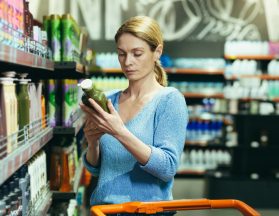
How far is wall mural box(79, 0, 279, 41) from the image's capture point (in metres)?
9.12

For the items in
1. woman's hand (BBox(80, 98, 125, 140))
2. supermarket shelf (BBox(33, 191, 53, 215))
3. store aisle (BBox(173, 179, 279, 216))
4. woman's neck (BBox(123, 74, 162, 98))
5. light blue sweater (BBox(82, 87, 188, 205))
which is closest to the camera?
woman's hand (BBox(80, 98, 125, 140))

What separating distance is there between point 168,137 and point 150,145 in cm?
8

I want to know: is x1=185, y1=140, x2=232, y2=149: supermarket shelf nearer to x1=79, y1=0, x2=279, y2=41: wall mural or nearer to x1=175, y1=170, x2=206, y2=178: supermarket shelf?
x1=175, y1=170, x2=206, y2=178: supermarket shelf

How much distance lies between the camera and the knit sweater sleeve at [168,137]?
2102mm

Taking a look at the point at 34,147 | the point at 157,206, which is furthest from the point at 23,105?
the point at 157,206

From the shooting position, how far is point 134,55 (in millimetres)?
2238

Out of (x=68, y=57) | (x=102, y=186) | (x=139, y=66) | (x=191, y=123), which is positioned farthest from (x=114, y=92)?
(x=191, y=123)

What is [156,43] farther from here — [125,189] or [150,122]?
[125,189]

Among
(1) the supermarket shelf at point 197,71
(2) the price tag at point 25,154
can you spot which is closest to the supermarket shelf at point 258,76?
(1) the supermarket shelf at point 197,71

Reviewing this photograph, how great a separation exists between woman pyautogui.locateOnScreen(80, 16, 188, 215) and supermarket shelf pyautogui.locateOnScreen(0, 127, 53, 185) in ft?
0.89

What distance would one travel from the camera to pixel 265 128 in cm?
690

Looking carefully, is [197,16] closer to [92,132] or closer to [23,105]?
[23,105]

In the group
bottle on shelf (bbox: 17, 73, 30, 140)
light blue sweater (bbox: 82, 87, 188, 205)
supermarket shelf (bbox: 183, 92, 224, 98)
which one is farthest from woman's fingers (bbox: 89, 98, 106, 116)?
supermarket shelf (bbox: 183, 92, 224, 98)

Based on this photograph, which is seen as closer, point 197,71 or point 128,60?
point 128,60
